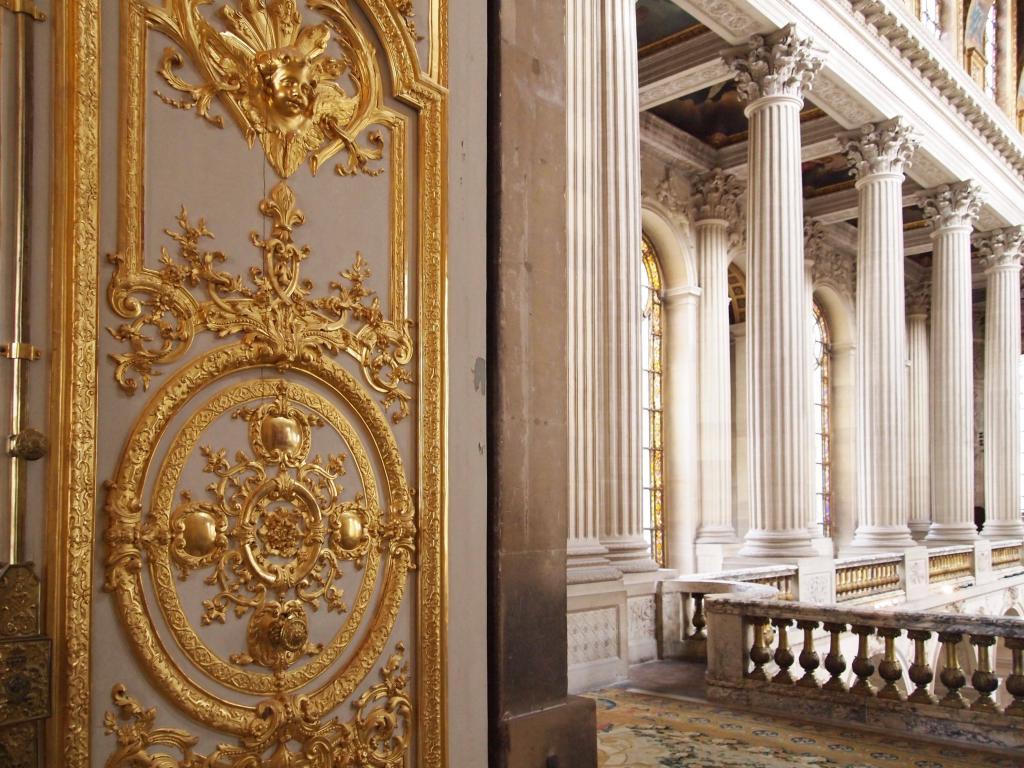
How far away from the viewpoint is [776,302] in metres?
12.8

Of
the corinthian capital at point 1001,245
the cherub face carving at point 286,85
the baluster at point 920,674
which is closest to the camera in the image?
the cherub face carving at point 286,85

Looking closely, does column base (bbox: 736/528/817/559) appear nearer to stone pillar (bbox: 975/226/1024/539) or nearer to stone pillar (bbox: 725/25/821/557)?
stone pillar (bbox: 725/25/821/557)

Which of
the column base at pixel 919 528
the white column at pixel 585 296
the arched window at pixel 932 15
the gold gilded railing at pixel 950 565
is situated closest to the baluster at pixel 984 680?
the white column at pixel 585 296

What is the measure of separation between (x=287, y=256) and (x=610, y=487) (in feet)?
20.1

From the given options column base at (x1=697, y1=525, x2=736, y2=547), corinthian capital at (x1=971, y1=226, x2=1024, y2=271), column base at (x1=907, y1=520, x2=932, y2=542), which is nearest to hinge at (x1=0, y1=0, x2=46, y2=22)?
column base at (x1=697, y1=525, x2=736, y2=547)

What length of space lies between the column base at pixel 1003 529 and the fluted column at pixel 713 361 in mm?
7800

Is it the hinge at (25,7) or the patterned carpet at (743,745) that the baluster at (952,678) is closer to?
the patterned carpet at (743,745)

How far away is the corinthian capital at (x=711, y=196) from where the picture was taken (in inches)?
715

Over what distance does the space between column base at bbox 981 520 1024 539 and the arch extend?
9845 mm

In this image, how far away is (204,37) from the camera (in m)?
2.39

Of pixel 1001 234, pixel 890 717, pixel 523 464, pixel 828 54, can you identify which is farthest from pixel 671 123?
pixel 523 464

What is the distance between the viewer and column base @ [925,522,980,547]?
18.7 metres

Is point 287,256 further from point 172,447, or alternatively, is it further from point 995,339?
point 995,339

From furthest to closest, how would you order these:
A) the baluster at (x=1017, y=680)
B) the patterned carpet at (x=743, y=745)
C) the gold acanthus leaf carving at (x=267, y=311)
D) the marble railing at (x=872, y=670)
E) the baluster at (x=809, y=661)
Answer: the baluster at (x=809, y=661)
the marble railing at (x=872, y=670)
the baluster at (x=1017, y=680)
the patterned carpet at (x=743, y=745)
the gold acanthus leaf carving at (x=267, y=311)
